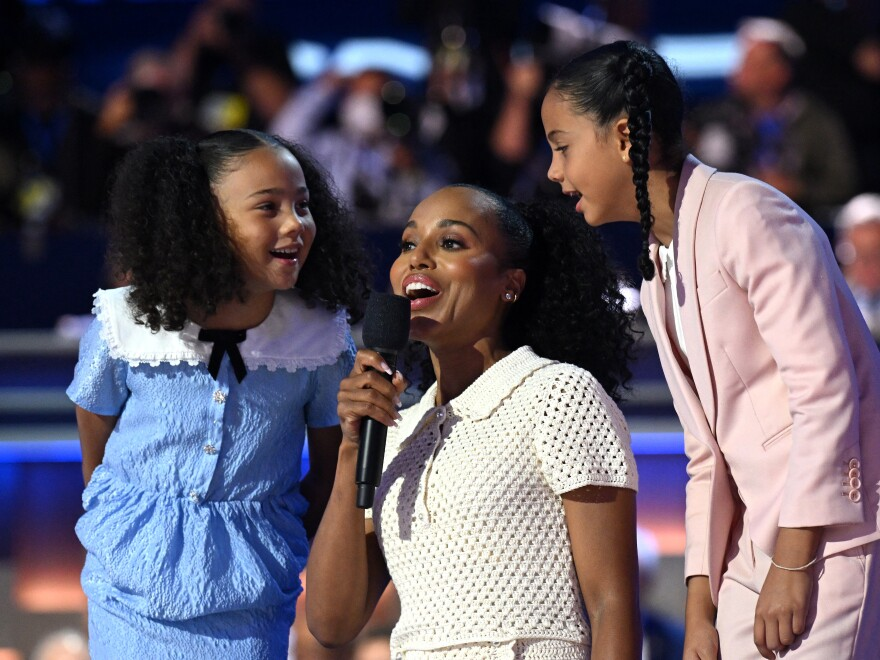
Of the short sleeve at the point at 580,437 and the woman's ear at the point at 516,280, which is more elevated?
the woman's ear at the point at 516,280

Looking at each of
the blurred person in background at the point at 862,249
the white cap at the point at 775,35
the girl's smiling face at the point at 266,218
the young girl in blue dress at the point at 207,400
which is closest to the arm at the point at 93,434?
the young girl in blue dress at the point at 207,400

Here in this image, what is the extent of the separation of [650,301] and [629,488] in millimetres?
284

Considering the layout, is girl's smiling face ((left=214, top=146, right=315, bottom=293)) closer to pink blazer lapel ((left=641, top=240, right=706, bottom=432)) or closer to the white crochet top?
the white crochet top

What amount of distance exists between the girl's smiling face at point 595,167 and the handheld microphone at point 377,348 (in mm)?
305

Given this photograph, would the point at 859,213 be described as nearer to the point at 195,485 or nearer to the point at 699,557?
the point at 699,557

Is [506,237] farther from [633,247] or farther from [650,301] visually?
[633,247]

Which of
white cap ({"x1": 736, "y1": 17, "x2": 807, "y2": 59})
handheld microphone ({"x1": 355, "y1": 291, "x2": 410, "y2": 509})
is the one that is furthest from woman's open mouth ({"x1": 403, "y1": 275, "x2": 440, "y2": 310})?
white cap ({"x1": 736, "y1": 17, "x2": 807, "y2": 59})

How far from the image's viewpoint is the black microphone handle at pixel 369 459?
174cm

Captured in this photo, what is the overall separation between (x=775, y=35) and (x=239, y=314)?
4241 mm

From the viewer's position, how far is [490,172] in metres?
5.44

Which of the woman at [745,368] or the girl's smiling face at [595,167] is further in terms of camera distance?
the girl's smiling face at [595,167]

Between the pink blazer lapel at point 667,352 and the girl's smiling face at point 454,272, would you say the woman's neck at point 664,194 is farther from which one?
the girl's smiling face at point 454,272

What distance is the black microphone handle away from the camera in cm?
174

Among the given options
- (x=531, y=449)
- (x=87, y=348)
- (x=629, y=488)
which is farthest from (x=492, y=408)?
(x=87, y=348)
